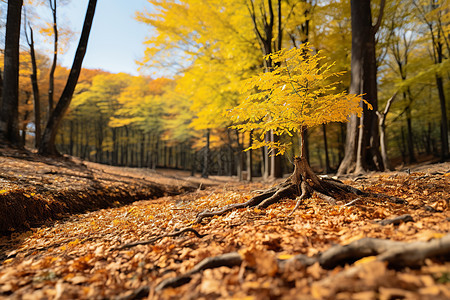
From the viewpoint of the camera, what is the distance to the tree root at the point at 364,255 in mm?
1375

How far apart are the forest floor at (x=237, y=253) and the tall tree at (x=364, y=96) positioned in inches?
78.4

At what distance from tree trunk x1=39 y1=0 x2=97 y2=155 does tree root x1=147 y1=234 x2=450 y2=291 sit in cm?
903

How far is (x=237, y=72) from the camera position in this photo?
27.8 ft

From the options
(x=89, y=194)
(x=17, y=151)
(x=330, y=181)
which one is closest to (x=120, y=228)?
(x=89, y=194)

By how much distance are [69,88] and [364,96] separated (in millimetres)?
10540

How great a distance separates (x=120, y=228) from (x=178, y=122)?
47.7 feet

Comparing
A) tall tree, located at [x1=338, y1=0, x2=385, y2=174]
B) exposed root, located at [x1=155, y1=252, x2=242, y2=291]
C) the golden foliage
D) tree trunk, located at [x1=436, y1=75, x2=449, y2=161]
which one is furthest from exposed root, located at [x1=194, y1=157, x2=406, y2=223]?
tree trunk, located at [x1=436, y1=75, x2=449, y2=161]

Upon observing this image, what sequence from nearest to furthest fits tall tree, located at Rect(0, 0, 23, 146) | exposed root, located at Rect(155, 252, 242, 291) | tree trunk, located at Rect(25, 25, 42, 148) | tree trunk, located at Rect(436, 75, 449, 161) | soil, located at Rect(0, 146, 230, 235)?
exposed root, located at Rect(155, 252, 242, 291) → soil, located at Rect(0, 146, 230, 235) → tall tree, located at Rect(0, 0, 23, 146) → tree trunk, located at Rect(25, 25, 42, 148) → tree trunk, located at Rect(436, 75, 449, 161)

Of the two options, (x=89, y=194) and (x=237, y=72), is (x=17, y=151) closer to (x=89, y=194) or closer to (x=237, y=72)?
(x=89, y=194)

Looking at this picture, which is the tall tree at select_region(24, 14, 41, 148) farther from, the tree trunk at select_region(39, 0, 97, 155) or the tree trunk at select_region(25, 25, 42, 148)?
the tree trunk at select_region(39, 0, 97, 155)

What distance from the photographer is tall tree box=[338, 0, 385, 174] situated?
6141 millimetres

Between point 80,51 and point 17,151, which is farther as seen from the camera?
point 80,51

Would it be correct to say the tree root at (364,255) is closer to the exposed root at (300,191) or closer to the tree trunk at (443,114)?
the exposed root at (300,191)

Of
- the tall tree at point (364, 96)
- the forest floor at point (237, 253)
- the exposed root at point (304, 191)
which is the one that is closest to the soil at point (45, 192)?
the forest floor at point (237, 253)
